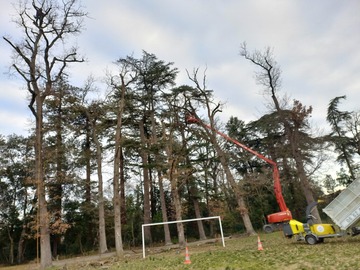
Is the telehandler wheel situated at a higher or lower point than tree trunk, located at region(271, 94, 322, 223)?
lower

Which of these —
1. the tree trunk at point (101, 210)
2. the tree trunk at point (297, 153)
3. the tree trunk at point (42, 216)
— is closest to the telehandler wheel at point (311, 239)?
the tree trunk at point (297, 153)

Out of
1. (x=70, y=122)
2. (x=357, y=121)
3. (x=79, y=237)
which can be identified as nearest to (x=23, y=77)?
(x=70, y=122)

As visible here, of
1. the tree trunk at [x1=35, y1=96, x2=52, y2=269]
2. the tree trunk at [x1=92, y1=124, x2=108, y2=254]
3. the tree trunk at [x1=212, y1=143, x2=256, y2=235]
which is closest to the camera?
the tree trunk at [x1=35, y1=96, x2=52, y2=269]

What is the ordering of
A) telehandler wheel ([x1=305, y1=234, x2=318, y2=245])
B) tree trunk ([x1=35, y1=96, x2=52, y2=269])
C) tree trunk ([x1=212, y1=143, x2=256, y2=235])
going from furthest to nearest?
1. tree trunk ([x1=212, y1=143, x2=256, y2=235])
2. tree trunk ([x1=35, y1=96, x2=52, y2=269])
3. telehandler wheel ([x1=305, y1=234, x2=318, y2=245])

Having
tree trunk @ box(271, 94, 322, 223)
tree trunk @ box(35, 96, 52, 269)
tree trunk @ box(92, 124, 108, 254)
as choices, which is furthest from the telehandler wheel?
tree trunk @ box(92, 124, 108, 254)

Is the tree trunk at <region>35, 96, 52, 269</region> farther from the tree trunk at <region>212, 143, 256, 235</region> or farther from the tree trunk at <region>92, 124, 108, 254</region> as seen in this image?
the tree trunk at <region>212, 143, 256, 235</region>

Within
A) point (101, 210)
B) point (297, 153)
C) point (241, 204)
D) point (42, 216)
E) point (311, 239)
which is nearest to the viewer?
point (311, 239)

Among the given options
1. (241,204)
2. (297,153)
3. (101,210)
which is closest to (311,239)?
(297,153)

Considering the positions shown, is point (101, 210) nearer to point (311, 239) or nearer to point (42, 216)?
point (42, 216)

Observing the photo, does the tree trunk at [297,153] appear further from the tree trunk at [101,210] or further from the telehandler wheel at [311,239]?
the tree trunk at [101,210]

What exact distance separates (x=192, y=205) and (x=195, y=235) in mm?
3249

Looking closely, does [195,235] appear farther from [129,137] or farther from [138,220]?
[129,137]

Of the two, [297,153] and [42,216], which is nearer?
[42,216]

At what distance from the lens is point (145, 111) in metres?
25.9
